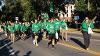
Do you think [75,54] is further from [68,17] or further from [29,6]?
[68,17]

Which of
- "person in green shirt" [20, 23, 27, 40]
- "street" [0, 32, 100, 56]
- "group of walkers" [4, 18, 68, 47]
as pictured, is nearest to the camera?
"street" [0, 32, 100, 56]

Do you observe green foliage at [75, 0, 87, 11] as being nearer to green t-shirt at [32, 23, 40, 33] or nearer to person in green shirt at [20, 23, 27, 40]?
person in green shirt at [20, 23, 27, 40]

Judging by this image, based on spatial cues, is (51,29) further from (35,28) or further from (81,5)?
(81,5)

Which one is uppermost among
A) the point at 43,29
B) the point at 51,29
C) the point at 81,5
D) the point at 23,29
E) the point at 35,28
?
the point at 51,29

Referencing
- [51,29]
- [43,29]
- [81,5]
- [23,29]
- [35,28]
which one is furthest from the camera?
[81,5]

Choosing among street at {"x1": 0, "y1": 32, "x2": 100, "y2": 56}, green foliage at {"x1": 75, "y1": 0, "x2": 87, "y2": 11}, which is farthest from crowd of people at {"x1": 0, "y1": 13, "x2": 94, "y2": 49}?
green foliage at {"x1": 75, "y1": 0, "x2": 87, "y2": 11}

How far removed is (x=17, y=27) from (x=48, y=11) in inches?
993

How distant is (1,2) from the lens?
9038 centimetres

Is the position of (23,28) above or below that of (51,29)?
below

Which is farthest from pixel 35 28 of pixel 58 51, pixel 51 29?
pixel 58 51

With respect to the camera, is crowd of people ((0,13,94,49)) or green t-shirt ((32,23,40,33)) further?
green t-shirt ((32,23,40,33))

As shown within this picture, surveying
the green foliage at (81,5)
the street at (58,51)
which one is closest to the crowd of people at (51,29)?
the street at (58,51)

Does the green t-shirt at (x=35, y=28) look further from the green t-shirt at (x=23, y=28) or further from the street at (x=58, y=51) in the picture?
the green t-shirt at (x=23, y=28)

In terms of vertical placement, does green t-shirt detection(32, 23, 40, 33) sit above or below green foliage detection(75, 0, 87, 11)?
above
